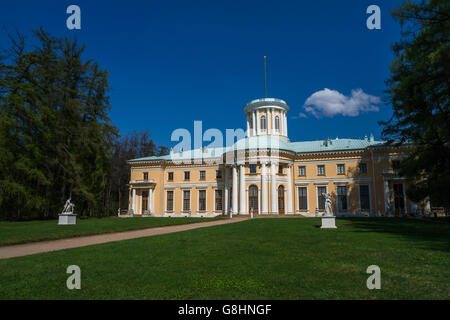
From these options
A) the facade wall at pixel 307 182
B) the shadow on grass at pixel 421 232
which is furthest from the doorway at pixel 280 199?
the shadow on grass at pixel 421 232

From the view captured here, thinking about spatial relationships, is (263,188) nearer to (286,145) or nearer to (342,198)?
(286,145)

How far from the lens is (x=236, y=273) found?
5.69 m

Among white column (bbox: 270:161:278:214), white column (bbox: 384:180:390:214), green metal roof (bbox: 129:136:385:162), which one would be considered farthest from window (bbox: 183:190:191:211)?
white column (bbox: 384:180:390:214)

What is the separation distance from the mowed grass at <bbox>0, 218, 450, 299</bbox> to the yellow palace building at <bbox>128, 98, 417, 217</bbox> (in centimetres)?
2405

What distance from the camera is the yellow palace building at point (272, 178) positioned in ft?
109

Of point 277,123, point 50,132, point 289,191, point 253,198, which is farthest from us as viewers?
point 277,123

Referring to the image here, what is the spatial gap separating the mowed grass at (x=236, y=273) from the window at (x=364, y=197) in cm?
2670

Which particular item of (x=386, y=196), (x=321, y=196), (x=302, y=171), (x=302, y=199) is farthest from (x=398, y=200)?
(x=302, y=171)

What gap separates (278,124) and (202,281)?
35865mm

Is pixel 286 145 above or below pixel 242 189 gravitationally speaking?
above

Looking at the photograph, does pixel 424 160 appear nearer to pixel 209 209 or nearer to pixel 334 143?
pixel 334 143

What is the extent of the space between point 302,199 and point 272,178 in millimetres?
5881

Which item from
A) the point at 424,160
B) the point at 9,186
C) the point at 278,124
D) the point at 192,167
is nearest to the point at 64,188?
the point at 9,186
